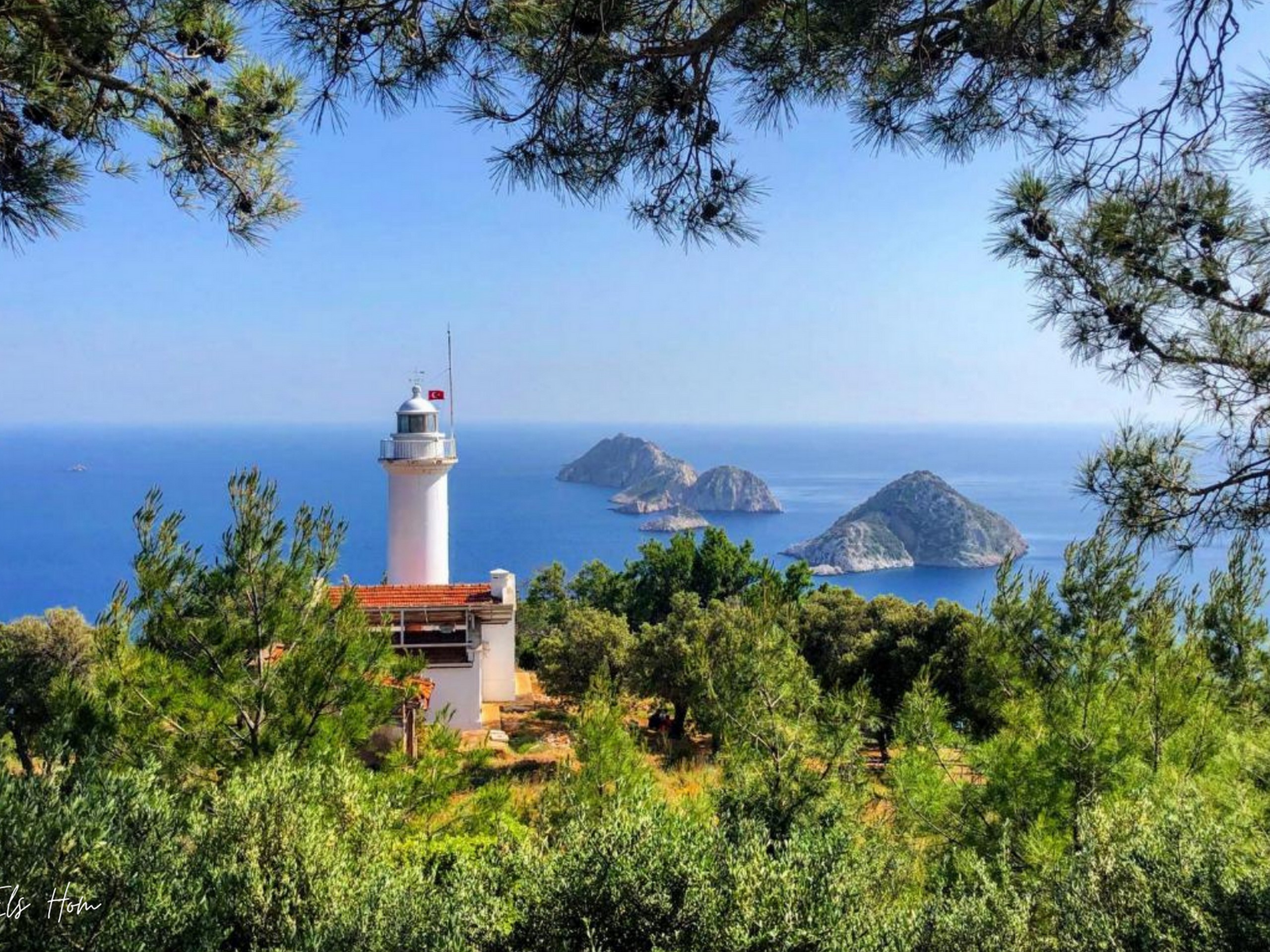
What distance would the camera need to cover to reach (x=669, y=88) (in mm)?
3070

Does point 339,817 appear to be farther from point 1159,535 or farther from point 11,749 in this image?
point 11,749

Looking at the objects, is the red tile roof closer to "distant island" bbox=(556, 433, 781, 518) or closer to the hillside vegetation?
the hillside vegetation

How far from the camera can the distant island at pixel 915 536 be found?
4941cm

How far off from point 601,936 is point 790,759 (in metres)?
A: 2.09

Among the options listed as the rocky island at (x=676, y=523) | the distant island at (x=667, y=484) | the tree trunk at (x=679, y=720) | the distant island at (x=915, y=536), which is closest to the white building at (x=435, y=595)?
the tree trunk at (x=679, y=720)

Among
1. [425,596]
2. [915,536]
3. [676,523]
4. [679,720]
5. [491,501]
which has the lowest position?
[676,523]

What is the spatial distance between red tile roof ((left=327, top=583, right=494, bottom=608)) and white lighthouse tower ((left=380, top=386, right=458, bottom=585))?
1557 millimetres

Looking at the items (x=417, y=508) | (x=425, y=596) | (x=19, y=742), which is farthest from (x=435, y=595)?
(x=19, y=742)

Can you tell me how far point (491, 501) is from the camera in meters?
80.2

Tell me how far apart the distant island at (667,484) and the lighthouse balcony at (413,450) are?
51954 millimetres

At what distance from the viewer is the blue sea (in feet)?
146

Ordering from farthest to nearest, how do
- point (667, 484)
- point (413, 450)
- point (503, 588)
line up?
point (667, 484) → point (413, 450) → point (503, 588)

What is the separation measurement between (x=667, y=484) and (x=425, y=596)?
227 feet

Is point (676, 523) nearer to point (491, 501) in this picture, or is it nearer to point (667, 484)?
point (667, 484)
